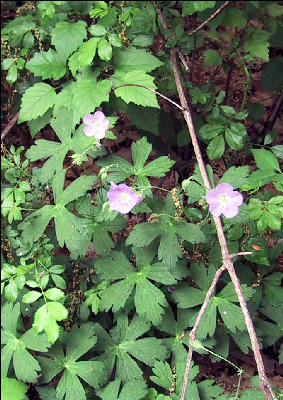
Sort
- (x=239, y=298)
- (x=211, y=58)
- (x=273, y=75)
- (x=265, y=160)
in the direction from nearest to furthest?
(x=239, y=298), (x=265, y=160), (x=211, y=58), (x=273, y=75)

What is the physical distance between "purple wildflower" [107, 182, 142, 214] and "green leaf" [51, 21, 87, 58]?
65cm

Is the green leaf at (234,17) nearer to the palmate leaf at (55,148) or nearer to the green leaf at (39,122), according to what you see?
the palmate leaf at (55,148)

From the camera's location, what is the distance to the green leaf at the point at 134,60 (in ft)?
7.02

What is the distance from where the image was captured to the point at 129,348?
2.16 meters

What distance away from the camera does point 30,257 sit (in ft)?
6.88

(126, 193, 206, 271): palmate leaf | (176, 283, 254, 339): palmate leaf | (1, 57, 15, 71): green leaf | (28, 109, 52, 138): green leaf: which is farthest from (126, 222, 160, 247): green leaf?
(1, 57, 15, 71): green leaf

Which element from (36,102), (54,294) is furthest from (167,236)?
(36,102)

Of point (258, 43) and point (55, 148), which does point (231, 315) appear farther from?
point (258, 43)

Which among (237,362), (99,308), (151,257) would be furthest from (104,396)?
(237,362)

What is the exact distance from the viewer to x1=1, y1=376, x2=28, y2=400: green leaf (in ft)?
6.26

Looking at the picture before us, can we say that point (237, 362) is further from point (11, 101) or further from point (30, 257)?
point (11, 101)

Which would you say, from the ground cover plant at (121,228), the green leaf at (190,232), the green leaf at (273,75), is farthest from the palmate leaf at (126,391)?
the green leaf at (273,75)

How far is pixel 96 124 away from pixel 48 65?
43cm

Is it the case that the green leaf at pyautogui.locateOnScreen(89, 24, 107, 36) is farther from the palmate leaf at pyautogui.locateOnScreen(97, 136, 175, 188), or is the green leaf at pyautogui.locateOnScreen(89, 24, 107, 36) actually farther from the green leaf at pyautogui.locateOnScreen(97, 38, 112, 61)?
the palmate leaf at pyautogui.locateOnScreen(97, 136, 175, 188)
